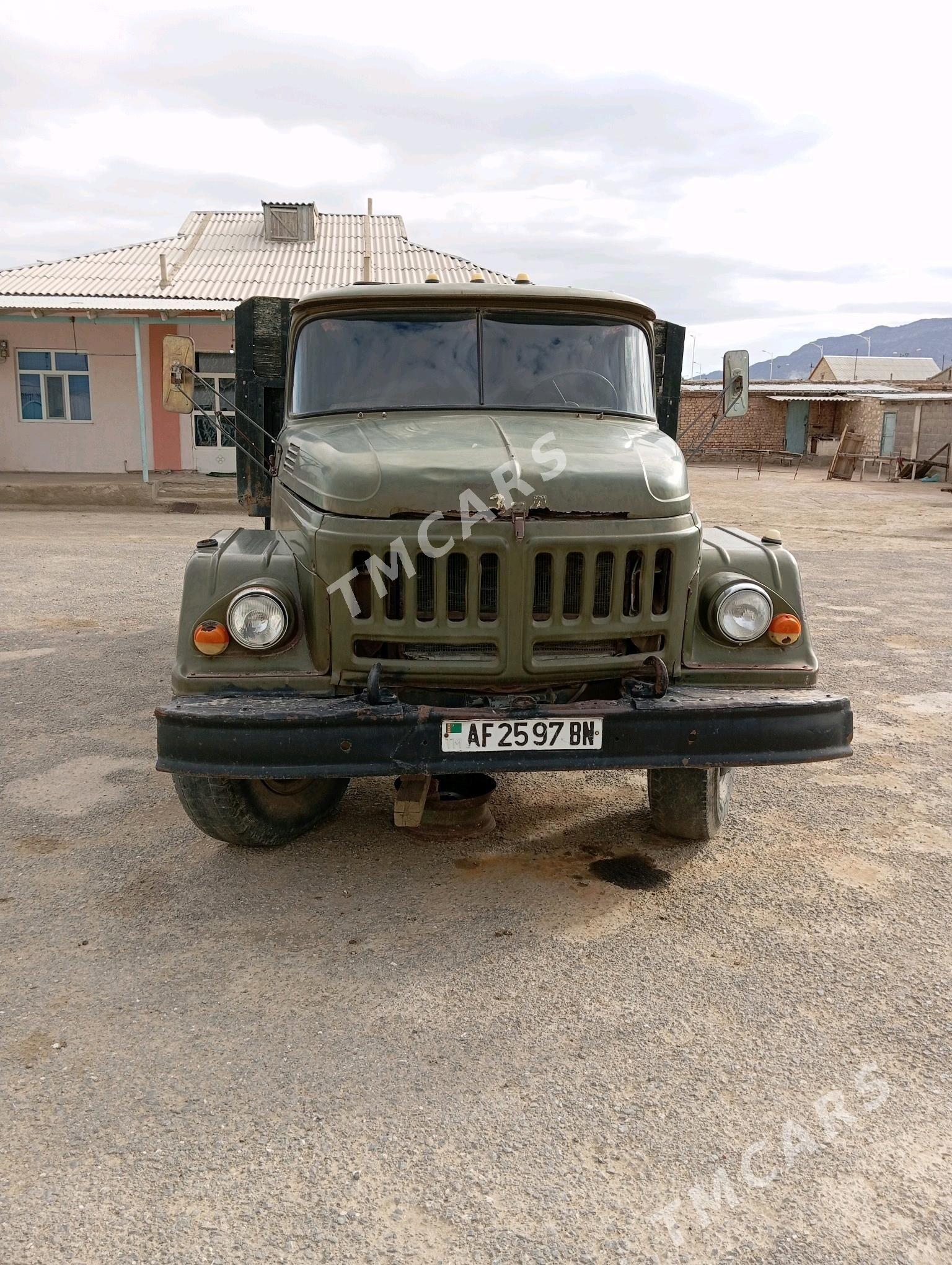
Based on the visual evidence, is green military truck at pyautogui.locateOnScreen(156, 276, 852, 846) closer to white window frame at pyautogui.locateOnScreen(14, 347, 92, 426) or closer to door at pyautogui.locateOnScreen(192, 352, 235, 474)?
door at pyautogui.locateOnScreen(192, 352, 235, 474)

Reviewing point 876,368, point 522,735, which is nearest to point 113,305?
point 522,735

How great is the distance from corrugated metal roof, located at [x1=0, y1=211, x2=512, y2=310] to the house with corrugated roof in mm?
43

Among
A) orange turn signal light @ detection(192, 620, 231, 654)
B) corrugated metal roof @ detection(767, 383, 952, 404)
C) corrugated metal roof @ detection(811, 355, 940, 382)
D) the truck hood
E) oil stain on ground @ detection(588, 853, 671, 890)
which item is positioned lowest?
oil stain on ground @ detection(588, 853, 671, 890)

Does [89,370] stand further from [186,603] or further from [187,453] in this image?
[186,603]

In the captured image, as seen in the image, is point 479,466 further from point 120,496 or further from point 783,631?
point 120,496

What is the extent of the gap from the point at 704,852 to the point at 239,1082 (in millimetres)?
2201

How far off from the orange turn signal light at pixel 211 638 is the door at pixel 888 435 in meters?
33.8

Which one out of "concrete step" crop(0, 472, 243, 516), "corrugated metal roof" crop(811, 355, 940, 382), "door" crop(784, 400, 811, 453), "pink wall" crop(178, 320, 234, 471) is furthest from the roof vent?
"corrugated metal roof" crop(811, 355, 940, 382)

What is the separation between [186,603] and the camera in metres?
3.72

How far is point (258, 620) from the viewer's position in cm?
363

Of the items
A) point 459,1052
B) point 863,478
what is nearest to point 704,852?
point 459,1052

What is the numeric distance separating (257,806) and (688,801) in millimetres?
1706

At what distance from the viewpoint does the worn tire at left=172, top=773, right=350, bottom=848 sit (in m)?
3.85

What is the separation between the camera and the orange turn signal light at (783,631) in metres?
3.84
